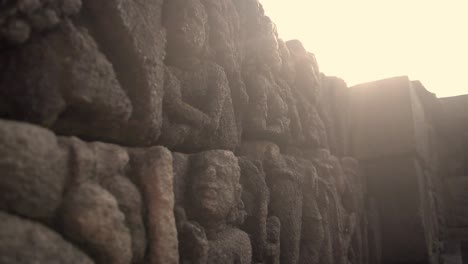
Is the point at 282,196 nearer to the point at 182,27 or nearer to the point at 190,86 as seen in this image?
the point at 190,86

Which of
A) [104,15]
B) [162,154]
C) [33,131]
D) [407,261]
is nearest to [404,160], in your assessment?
[407,261]

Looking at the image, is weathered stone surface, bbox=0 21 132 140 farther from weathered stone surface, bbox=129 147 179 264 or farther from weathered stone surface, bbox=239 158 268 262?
weathered stone surface, bbox=239 158 268 262

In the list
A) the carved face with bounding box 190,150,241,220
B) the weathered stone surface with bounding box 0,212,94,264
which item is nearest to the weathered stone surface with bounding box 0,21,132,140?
the weathered stone surface with bounding box 0,212,94,264

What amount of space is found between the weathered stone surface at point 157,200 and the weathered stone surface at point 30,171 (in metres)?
0.38

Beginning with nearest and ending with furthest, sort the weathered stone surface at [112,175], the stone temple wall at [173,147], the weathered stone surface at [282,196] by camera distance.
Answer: the stone temple wall at [173,147] → the weathered stone surface at [112,175] → the weathered stone surface at [282,196]

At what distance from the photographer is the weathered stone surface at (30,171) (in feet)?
3.66

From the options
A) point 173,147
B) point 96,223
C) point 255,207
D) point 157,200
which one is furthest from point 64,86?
point 255,207

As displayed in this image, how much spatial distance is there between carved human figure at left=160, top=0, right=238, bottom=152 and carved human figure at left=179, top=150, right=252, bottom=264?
0.47ft

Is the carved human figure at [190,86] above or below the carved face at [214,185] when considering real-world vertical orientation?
above

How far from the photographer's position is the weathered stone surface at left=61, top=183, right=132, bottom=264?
129cm

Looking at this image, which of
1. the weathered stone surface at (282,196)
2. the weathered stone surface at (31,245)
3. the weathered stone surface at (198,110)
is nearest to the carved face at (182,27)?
the weathered stone surface at (198,110)

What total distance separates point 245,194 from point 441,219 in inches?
150

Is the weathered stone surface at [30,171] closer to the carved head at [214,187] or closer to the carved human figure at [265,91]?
the carved head at [214,187]

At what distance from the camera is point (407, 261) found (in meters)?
4.06
